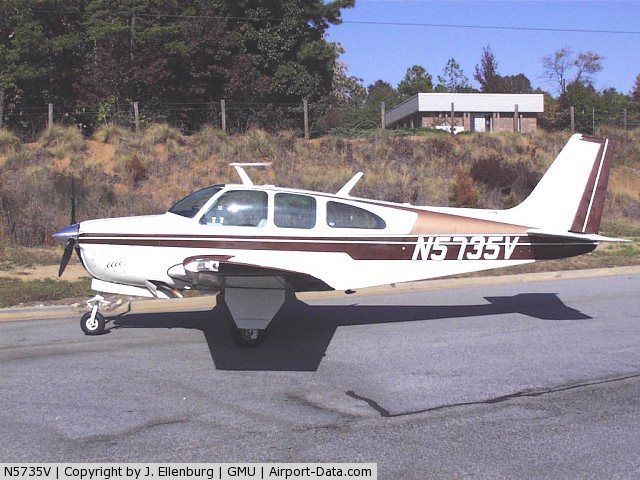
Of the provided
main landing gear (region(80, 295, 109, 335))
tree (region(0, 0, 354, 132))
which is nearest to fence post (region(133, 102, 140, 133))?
tree (region(0, 0, 354, 132))

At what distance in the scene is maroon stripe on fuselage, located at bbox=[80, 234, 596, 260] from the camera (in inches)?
352

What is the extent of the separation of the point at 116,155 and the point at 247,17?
1099 cm

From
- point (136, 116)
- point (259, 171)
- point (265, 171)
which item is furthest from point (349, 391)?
point (136, 116)

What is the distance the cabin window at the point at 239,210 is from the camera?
9.00 metres

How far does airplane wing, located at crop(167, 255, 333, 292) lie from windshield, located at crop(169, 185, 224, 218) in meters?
0.67

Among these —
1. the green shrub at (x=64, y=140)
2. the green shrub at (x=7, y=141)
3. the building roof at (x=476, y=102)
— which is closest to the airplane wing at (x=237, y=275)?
the green shrub at (x=7, y=141)

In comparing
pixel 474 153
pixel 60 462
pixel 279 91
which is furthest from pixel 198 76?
pixel 60 462

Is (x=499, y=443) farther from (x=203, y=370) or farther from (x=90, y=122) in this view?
(x=90, y=122)

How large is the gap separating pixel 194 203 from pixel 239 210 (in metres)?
0.60

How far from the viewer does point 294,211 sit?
9180mm

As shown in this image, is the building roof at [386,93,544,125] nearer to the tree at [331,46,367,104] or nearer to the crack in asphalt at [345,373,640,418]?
the tree at [331,46,367,104]

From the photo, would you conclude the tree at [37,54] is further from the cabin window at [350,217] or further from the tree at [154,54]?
the cabin window at [350,217]
